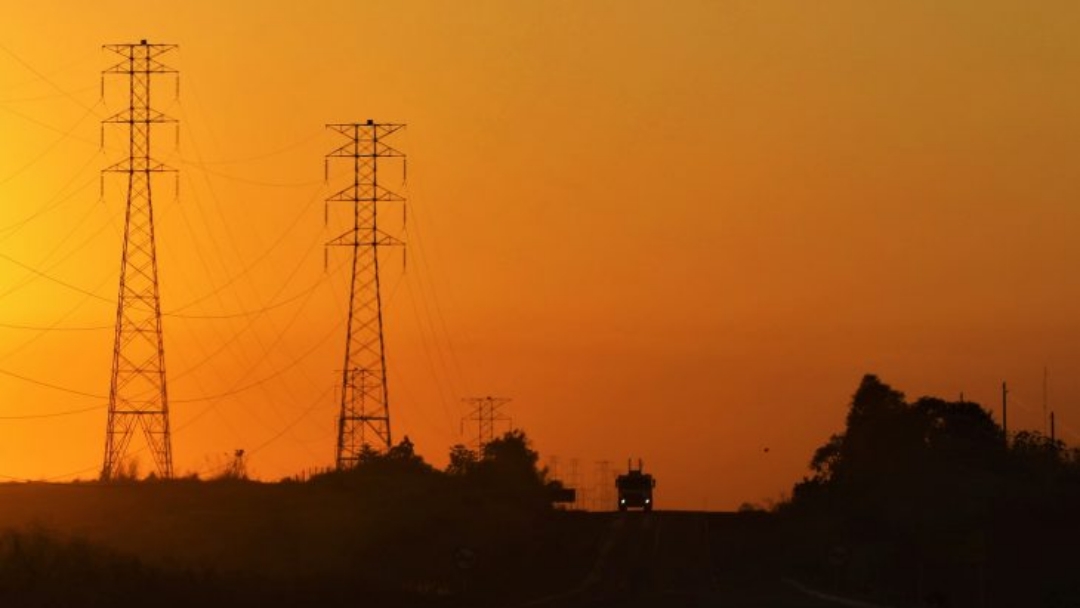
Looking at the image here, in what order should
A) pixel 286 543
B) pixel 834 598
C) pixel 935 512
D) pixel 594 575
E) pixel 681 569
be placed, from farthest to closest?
pixel 935 512 → pixel 681 569 → pixel 594 575 → pixel 286 543 → pixel 834 598

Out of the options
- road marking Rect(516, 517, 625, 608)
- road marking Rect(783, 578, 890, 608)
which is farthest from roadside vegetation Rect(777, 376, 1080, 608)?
road marking Rect(516, 517, 625, 608)

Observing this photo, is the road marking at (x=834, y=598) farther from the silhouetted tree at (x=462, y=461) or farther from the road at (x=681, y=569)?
the silhouetted tree at (x=462, y=461)

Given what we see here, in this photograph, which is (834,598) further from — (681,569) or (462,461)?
(462,461)

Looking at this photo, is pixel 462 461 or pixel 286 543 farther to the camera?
pixel 462 461

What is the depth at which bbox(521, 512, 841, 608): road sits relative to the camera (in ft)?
256

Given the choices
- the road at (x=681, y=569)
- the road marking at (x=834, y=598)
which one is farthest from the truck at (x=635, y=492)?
the road marking at (x=834, y=598)

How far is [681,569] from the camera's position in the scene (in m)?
108

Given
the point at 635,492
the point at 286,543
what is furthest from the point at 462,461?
the point at 286,543

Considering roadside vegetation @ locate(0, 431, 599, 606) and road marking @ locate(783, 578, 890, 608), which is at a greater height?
roadside vegetation @ locate(0, 431, 599, 606)

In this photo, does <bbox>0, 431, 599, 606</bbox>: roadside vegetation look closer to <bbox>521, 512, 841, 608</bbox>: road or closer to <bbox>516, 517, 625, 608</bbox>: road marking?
<bbox>516, 517, 625, 608</bbox>: road marking

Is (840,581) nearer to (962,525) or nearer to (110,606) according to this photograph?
(962,525)

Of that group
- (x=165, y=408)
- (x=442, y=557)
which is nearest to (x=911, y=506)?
(x=442, y=557)

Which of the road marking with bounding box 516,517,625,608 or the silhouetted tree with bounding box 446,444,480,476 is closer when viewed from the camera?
the road marking with bounding box 516,517,625,608

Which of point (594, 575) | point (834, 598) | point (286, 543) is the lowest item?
point (834, 598)
